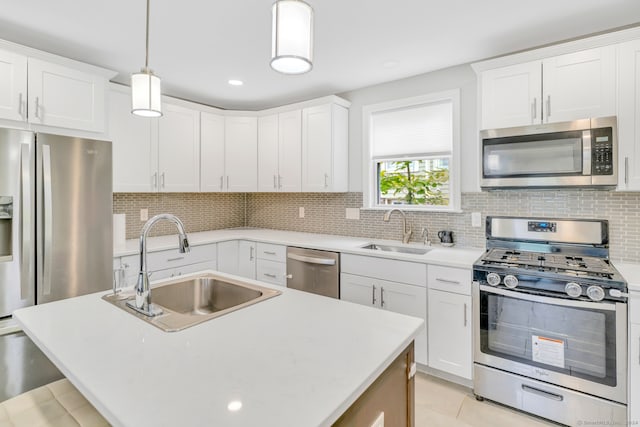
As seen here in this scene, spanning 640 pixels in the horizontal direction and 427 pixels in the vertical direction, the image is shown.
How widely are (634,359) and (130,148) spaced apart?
387 centimetres

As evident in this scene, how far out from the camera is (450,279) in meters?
2.36

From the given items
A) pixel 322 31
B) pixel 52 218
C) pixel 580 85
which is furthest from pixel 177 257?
pixel 580 85

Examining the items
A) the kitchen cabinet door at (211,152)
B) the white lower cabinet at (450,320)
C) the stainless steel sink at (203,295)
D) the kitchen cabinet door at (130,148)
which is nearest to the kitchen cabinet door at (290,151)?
the kitchen cabinet door at (211,152)

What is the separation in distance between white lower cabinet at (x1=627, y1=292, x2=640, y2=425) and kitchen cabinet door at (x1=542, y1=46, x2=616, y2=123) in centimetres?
114

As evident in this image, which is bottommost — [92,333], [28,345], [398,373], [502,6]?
[28,345]

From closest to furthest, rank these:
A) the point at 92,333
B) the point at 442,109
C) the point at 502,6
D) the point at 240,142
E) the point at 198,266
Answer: the point at 92,333 < the point at 502,6 < the point at 442,109 < the point at 198,266 < the point at 240,142

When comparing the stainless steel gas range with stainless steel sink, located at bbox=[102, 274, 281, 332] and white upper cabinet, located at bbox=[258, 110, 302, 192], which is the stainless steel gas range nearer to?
stainless steel sink, located at bbox=[102, 274, 281, 332]

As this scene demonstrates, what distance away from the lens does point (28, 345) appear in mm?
2037

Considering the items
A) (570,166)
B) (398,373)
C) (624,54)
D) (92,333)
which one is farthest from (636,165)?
(92,333)

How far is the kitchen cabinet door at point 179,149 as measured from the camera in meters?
3.29

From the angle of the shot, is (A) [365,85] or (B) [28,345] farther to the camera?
(A) [365,85]

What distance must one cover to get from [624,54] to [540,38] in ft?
1.69

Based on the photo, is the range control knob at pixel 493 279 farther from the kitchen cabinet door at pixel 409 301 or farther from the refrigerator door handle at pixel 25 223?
the refrigerator door handle at pixel 25 223

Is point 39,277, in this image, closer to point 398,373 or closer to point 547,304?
point 398,373
